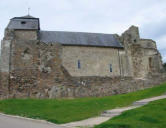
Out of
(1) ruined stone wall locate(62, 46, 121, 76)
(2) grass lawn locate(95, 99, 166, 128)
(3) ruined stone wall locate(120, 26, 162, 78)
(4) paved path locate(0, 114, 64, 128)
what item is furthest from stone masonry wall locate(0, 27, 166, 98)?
(2) grass lawn locate(95, 99, 166, 128)

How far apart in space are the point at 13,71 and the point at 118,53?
654 inches

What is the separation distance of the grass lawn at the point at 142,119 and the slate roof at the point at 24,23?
2279cm

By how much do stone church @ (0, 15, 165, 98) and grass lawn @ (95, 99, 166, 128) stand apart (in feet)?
35.7

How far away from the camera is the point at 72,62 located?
28.6 m

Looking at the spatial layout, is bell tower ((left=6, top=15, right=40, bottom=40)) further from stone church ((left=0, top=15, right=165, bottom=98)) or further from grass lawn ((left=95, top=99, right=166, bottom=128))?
grass lawn ((left=95, top=99, right=166, bottom=128))

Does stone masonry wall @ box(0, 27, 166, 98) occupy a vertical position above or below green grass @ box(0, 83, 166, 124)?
above

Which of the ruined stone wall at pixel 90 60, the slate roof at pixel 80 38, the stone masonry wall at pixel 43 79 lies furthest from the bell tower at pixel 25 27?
the stone masonry wall at pixel 43 79

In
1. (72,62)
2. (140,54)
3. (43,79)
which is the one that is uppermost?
(140,54)

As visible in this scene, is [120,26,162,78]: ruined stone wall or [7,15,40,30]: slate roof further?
[120,26,162,78]: ruined stone wall

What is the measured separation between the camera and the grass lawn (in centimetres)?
831

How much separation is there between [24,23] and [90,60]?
36.6 ft

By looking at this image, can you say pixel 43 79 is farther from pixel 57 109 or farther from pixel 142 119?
pixel 142 119

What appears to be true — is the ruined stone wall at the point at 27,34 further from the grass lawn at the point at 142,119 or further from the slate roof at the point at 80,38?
the grass lawn at the point at 142,119

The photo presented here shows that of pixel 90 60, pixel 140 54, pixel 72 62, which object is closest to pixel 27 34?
pixel 72 62
